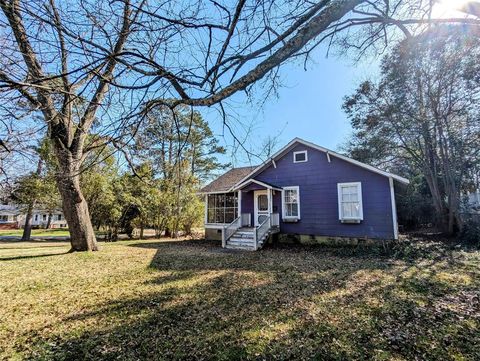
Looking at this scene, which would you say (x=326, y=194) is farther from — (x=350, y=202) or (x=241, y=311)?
(x=241, y=311)

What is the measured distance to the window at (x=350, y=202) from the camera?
11.2 metres

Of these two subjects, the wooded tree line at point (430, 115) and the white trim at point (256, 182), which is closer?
the wooded tree line at point (430, 115)

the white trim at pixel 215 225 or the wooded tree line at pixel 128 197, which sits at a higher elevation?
the wooded tree line at pixel 128 197

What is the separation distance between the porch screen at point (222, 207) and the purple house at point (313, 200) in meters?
0.45

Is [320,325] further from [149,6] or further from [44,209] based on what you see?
[44,209]

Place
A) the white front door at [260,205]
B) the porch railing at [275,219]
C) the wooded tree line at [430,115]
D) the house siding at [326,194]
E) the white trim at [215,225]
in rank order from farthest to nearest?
the white trim at [215,225], the white front door at [260,205], the porch railing at [275,219], the wooded tree line at [430,115], the house siding at [326,194]

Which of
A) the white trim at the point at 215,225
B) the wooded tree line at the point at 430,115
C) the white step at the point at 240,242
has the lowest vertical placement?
the white step at the point at 240,242

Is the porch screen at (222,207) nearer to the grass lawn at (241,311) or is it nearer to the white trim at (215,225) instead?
the white trim at (215,225)

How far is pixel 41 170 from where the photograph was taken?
16.8 meters

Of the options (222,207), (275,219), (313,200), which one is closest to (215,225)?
(222,207)

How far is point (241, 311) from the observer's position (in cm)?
420

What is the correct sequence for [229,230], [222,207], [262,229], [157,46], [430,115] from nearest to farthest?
1. [157,46]
2. [262,229]
3. [229,230]
4. [430,115]
5. [222,207]

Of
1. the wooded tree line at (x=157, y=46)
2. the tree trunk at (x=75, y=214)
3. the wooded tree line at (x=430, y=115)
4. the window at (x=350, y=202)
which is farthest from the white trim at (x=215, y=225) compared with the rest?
the wooded tree line at (x=157, y=46)

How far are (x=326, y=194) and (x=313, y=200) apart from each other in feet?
2.27
